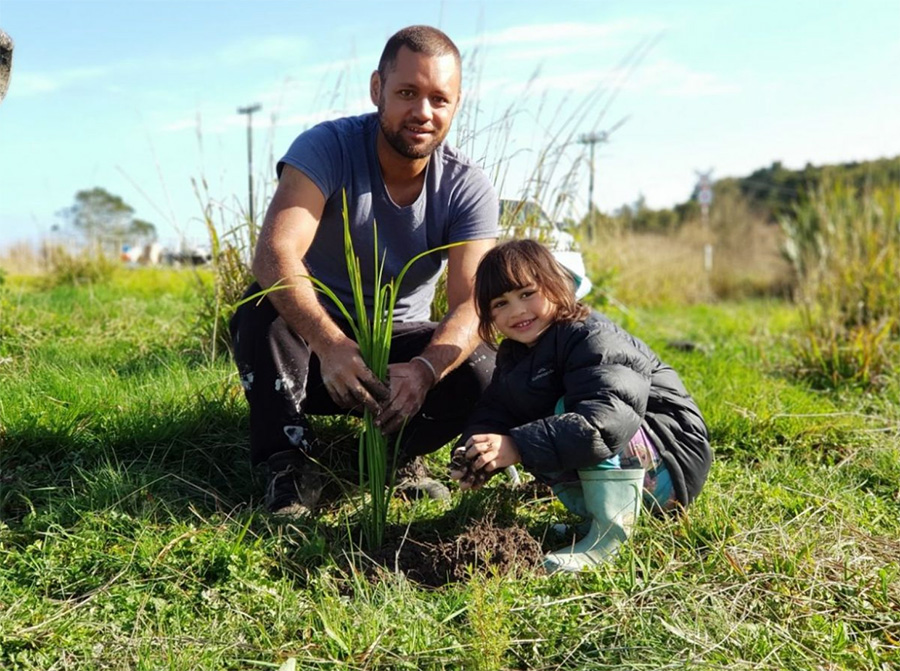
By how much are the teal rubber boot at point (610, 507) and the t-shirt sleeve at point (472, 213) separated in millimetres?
1040

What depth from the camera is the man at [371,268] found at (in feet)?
8.83

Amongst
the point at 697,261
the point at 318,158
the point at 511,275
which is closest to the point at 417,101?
the point at 318,158

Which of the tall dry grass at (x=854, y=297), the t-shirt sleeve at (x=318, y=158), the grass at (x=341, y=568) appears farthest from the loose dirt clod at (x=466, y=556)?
→ the tall dry grass at (x=854, y=297)

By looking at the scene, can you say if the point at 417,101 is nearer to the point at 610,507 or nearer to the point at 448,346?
the point at 448,346

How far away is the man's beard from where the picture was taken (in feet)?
9.79

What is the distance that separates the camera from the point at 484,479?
240 centimetres

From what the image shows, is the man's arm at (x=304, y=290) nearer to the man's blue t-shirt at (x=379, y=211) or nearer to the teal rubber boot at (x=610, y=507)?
the man's blue t-shirt at (x=379, y=211)

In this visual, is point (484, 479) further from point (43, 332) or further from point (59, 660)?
point (43, 332)

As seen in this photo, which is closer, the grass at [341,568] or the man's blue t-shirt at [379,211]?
the grass at [341,568]

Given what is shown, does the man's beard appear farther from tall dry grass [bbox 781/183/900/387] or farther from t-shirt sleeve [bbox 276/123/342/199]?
tall dry grass [bbox 781/183/900/387]

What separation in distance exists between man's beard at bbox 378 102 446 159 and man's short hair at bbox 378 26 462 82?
0.15m

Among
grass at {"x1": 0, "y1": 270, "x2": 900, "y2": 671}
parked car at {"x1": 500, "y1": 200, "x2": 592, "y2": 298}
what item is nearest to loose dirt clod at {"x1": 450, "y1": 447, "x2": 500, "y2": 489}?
grass at {"x1": 0, "y1": 270, "x2": 900, "y2": 671}

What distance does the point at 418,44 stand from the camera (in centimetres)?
292

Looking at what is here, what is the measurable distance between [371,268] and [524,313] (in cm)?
77
